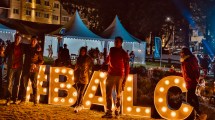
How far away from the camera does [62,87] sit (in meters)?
10.7

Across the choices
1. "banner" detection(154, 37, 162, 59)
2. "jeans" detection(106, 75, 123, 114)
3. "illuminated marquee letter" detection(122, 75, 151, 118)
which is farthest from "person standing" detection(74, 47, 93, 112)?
"banner" detection(154, 37, 162, 59)

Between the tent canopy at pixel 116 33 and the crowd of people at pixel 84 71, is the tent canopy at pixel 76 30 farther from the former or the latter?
the crowd of people at pixel 84 71

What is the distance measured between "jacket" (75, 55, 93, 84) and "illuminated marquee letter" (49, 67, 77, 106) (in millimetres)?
894

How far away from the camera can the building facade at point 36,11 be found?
223 ft

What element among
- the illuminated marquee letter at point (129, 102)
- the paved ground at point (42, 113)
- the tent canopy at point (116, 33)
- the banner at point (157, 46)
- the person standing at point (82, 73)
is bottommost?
the paved ground at point (42, 113)

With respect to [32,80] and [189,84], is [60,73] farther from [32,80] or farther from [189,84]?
[189,84]

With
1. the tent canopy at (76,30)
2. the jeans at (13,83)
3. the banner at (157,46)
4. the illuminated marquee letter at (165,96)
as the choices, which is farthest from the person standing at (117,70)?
the tent canopy at (76,30)

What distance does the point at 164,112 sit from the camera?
9180 millimetres

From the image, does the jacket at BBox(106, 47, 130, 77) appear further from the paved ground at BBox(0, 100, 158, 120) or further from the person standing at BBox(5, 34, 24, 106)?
the person standing at BBox(5, 34, 24, 106)

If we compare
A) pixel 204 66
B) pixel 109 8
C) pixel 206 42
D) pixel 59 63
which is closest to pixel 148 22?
pixel 109 8

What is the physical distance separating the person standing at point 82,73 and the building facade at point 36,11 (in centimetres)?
5890

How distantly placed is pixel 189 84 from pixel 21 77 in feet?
17.7

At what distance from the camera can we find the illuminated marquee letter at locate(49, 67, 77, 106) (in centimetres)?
1049

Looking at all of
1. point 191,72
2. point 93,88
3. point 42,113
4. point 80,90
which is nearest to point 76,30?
point 93,88
